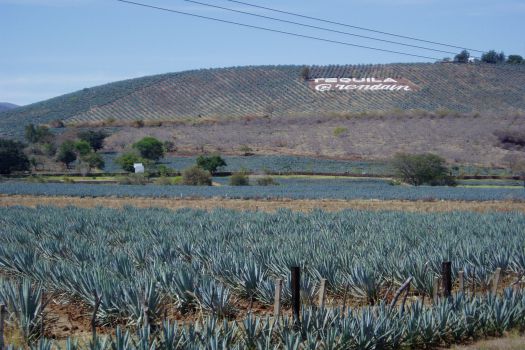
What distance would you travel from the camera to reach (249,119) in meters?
89.9

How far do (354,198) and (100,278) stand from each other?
102 feet

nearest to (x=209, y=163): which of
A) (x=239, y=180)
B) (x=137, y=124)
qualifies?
(x=239, y=180)

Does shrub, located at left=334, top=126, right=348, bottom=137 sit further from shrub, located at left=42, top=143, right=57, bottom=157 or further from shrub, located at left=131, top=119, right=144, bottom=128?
shrub, located at left=42, top=143, right=57, bottom=157

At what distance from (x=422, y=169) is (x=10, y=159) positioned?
34.2m

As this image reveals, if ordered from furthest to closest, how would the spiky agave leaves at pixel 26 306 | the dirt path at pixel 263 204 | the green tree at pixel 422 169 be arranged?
the green tree at pixel 422 169 < the dirt path at pixel 263 204 < the spiky agave leaves at pixel 26 306

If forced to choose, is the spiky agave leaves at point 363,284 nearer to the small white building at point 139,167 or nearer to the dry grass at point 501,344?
the dry grass at point 501,344

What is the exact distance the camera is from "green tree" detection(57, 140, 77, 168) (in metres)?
70.8

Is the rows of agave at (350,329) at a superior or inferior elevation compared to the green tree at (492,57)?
inferior

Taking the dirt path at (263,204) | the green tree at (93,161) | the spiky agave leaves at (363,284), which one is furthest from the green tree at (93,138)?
the spiky agave leaves at (363,284)

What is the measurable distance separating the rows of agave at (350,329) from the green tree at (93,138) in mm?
69886

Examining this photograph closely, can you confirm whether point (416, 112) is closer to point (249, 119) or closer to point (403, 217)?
point (249, 119)

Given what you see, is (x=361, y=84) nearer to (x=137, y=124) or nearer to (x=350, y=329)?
(x=137, y=124)

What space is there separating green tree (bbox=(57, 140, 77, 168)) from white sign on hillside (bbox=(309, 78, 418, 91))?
3873 centimetres

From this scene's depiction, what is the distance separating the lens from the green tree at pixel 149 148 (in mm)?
70062
